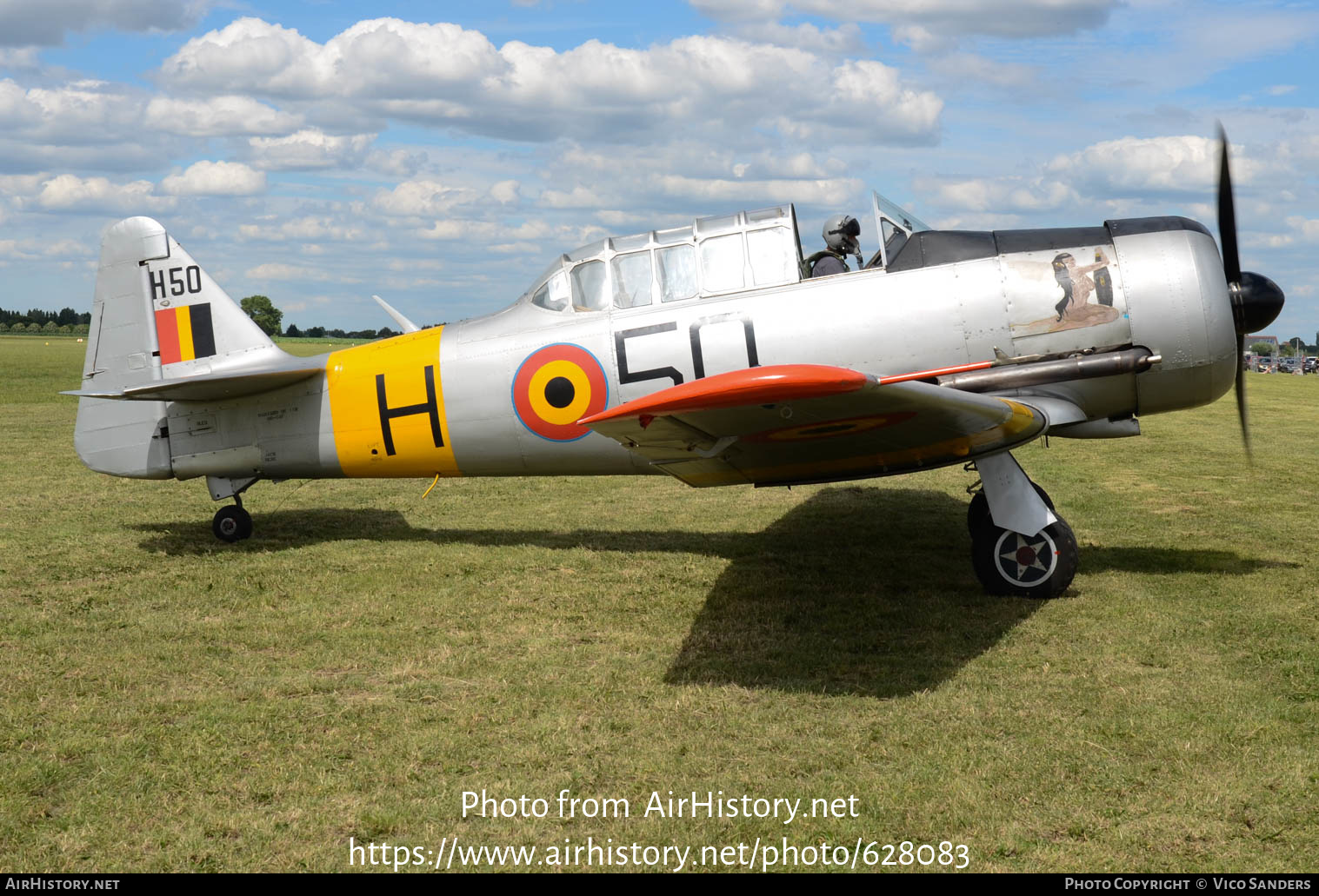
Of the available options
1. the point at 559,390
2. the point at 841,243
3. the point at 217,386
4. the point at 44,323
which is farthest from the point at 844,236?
the point at 44,323

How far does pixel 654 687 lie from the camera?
501cm

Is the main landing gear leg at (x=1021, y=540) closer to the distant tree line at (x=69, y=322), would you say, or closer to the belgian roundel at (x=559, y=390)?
the belgian roundel at (x=559, y=390)

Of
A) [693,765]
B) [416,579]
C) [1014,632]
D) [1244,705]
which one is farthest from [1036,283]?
[416,579]

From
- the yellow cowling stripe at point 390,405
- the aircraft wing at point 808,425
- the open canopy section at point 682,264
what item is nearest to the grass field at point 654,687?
the yellow cowling stripe at point 390,405

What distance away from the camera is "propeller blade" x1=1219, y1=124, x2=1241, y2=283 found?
6887mm

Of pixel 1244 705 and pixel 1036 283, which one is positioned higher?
pixel 1036 283

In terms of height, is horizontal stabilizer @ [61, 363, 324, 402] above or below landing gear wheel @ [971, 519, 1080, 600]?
above

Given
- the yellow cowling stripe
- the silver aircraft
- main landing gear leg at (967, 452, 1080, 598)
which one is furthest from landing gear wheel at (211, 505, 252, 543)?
main landing gear leg at (967, 452, 1080, 598)

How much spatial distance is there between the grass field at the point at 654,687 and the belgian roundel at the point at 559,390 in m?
1.15

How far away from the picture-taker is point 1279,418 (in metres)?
19.7

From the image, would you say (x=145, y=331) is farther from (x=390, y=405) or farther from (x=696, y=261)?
(x=696, y=261)

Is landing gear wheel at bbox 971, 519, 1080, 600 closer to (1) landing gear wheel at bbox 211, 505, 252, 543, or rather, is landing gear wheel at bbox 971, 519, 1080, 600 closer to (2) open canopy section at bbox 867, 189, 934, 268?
(2) open canopy section at bbox 867, 189, 934, 268

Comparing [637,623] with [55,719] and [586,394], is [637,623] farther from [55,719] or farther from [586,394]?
[55,719]

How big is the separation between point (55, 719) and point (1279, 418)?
21525 millimetres
